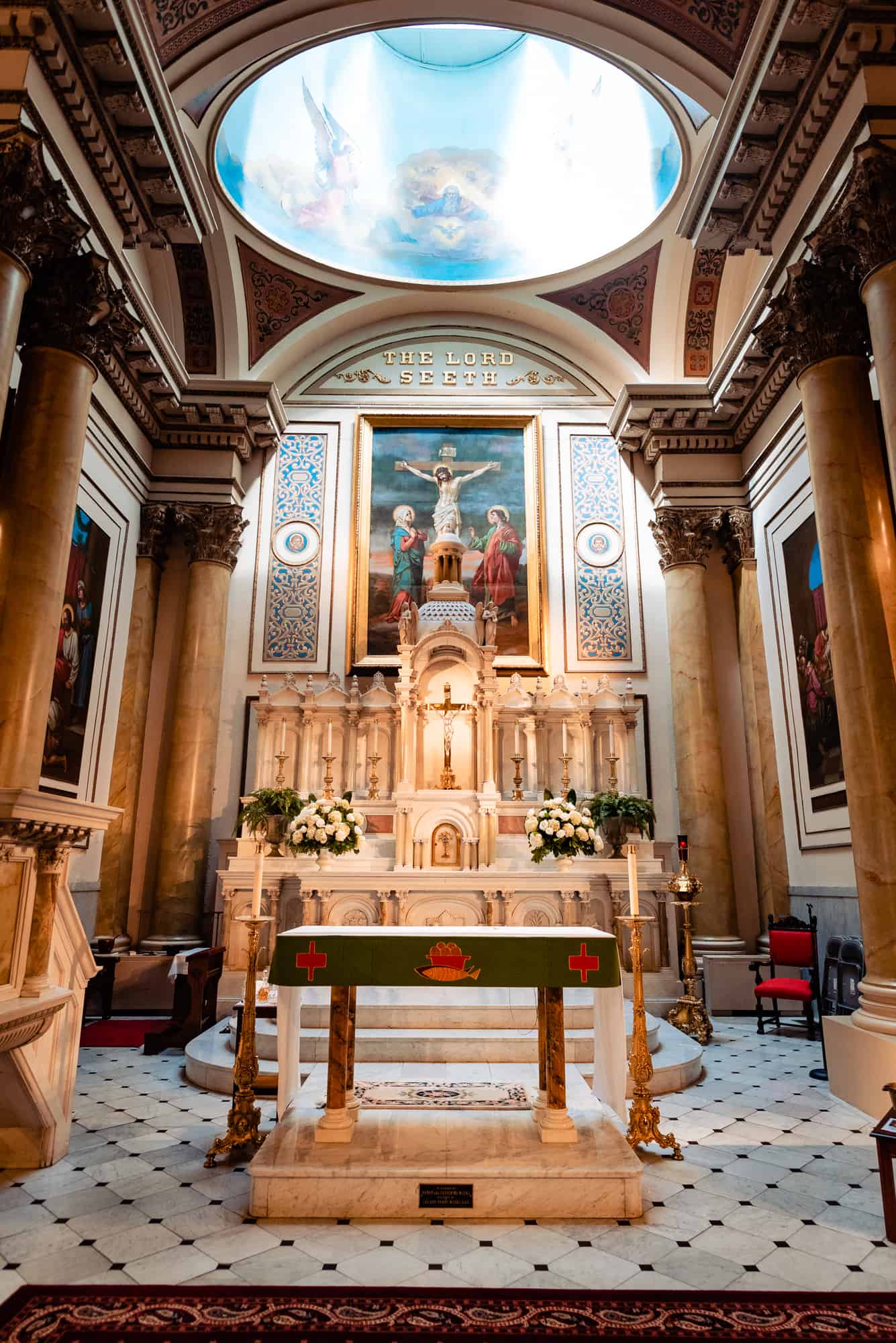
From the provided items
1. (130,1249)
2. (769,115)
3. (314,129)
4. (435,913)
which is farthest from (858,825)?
(314,129)

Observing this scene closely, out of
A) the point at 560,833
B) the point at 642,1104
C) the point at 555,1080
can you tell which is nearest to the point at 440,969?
the point at 555,1080

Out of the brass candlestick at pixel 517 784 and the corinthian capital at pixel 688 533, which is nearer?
the brass candlestick at pixel 517 784

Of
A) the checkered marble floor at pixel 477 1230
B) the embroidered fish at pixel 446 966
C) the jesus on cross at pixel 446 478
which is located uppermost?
the jesus on cross at pixel 446 478

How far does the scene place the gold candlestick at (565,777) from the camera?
11.1 meters

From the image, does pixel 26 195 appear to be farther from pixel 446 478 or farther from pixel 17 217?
pixel 446 478

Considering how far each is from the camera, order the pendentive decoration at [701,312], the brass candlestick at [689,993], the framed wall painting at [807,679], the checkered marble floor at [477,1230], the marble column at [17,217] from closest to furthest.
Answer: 1. the checkered marble floor at [477,1230]
2. the marble column at [17,217]
3. the brass candlestick at [689,993]
4. the framed wall painting at [807,679]
5. the pendentive decoration at [701,312]

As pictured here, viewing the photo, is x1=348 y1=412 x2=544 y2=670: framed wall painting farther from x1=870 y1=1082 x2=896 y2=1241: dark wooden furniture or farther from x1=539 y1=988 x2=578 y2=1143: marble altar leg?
x1=870 y1=1082 x2=896 y2=1241: dark wooden furniture

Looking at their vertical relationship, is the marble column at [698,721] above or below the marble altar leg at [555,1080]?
above

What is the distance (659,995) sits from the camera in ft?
31.6

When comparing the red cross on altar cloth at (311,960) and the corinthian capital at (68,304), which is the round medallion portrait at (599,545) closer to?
the corinthian capital at (68,304)

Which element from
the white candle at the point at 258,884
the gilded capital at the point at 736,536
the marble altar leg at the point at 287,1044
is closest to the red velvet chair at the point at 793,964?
the gilded capital at the point at 736,536

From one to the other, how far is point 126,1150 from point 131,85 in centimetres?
862

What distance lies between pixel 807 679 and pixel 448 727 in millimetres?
4528

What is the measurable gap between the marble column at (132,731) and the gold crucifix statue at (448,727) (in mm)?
4096
